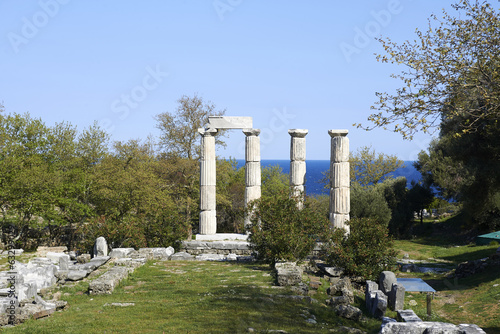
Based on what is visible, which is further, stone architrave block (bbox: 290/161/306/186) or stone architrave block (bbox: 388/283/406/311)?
stone architrave block (bbox: 290/161/306/186)

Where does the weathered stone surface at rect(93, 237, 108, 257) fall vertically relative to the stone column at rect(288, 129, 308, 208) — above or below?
below

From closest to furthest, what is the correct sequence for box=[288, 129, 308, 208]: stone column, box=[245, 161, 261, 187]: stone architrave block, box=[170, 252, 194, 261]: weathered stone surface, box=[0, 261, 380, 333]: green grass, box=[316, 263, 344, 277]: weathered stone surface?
box=[0, 261, 380, 333]: green grass, box=[316, 263, 344, 277]: weathered stone surface, box=[170, 252, 194, 261]: weathered stone surface, box=[288, 129, 308, 208]: stone column, box=[245, 161, 261, 187]: stone architrave block

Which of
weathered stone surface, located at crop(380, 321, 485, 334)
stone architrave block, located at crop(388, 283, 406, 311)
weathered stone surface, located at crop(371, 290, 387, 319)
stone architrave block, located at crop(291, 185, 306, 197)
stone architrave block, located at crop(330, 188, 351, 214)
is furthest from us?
stone architrave block, located at crop(330, 188, 351, 214)

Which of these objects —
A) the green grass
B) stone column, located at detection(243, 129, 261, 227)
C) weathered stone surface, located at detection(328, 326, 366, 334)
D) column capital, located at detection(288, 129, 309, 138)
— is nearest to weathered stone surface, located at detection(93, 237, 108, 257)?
the green grass

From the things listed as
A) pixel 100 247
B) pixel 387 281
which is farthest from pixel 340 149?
pixel 100 247

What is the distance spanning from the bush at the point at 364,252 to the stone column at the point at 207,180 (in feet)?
32.6

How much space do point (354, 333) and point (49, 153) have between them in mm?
28391

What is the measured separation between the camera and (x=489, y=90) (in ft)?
45.1

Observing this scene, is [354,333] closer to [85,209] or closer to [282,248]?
[282,248]

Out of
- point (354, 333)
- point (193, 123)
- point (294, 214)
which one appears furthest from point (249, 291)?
point (193, 123)

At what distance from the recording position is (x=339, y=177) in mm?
27203

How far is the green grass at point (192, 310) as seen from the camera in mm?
11258

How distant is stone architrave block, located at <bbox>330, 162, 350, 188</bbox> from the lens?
2705 cm

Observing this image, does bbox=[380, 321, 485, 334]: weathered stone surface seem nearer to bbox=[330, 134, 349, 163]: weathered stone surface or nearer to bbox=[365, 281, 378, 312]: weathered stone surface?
bbox=[365, 281, 378, 312]: weathered stone surface
